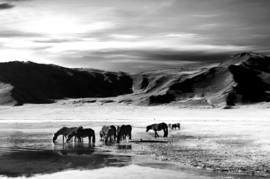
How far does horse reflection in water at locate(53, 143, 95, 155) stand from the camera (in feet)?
76.7

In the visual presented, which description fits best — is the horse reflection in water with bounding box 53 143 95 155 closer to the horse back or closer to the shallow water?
the shallow water

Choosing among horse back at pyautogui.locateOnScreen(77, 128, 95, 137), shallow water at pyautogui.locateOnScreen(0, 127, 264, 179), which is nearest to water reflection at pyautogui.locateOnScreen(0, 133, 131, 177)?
shallow water at pyautogui.locateOnScreen(0, 127, 264, 179)

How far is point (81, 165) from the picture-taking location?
18531mm

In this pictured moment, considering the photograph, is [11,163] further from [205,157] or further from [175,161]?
[205,157]

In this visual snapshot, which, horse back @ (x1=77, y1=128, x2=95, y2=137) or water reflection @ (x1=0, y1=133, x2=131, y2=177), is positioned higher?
horse back @ (x1=77, y1=128, x2=95, y2=137)

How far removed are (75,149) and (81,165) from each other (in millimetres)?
6626

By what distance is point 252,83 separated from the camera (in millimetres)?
194750

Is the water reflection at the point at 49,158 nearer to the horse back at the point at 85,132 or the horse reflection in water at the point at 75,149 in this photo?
the horse reflection in water at the point at 75,149

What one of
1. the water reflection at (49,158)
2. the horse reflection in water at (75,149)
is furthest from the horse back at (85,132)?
the water reflection at (49,158)

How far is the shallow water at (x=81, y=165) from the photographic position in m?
15.8

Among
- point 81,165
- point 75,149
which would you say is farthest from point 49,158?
point 75,149

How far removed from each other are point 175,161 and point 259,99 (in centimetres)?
15622

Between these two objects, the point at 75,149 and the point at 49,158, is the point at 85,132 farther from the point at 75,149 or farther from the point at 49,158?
the point at 49,158

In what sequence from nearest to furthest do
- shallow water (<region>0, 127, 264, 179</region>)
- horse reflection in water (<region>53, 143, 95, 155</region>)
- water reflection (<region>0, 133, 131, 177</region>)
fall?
1. shallow water (<region>0, 127, 264, 179</region>)
2. water reflection (<region>0, 133, 131, 177</region>)
3. horse reflection in water (<region>53, 143, 95, 155</region>)
